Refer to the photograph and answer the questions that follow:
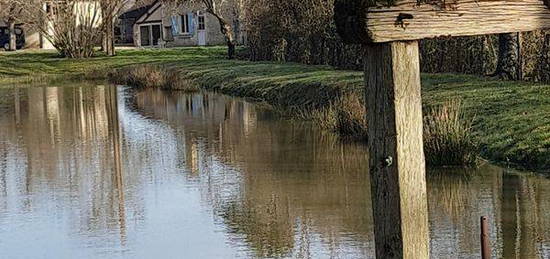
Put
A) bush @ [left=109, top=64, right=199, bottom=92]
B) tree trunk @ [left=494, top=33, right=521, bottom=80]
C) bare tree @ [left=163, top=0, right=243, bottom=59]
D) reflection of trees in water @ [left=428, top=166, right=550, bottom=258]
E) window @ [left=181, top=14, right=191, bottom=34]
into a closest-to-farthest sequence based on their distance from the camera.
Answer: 1. reflection of trees in water @ [left=428, top=166, right=550, bottom=258]
2. tree trunk @ [left=494, top=33, right=521, bottom=80]
3. bush @ [left=109, top=64, right=199, bottom=92]
4. bare tree @ [left=163, top=0, right=243, bottom=59]
5. window @ [left=181, top=14, right=191, bottom=34]

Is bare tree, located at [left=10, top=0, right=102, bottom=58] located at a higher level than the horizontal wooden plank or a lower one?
higher

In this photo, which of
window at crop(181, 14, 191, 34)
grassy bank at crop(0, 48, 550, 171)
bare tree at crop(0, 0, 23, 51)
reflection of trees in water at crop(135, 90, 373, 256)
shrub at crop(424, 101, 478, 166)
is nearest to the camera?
reflection of trees in water at crop(135, 90, 373, 256)

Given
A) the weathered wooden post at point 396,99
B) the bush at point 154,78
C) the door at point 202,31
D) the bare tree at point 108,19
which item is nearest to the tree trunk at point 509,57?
the bush at point 154,78

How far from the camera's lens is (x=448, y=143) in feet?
44.0

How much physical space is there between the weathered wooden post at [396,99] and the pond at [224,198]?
16.5 feet

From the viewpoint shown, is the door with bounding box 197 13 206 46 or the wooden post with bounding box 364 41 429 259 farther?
the door with bounding box 197 13 206 46

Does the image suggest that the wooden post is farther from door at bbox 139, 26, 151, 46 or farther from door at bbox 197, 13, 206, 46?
door at bbox 139, 26, 151, 46

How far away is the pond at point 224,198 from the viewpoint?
1014cm

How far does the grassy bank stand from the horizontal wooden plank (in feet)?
26.8

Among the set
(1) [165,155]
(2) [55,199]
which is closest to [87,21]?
(1) [165,155]

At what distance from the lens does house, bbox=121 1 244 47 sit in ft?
184

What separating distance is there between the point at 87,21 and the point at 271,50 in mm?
14372

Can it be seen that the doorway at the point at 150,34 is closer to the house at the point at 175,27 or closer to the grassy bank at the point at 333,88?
the house at the point at 175,27

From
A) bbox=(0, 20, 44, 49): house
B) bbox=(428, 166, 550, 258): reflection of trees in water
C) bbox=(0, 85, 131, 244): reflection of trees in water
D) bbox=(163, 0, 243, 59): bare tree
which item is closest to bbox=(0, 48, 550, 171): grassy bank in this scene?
bbox=(428, 166, 550, 258): reflection of trees in water
